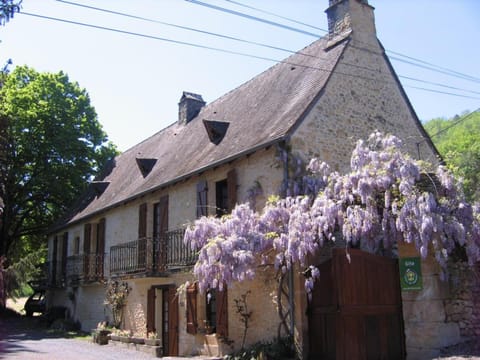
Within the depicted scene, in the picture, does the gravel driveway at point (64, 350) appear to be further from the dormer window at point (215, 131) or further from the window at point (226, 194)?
the dormer window at point (215, 131)

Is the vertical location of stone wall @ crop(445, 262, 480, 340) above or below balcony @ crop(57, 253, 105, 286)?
below

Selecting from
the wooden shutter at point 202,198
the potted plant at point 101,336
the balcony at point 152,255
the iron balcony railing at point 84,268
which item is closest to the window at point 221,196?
the wooden shutter at point 202,198

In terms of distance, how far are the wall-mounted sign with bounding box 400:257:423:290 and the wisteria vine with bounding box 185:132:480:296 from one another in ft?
1.30

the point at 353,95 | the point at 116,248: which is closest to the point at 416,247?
the point at 353,95

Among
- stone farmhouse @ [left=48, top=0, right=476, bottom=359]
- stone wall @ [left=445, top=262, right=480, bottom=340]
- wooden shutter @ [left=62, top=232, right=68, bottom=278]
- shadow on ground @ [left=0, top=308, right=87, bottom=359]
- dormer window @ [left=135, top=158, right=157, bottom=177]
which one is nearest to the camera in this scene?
stone wall @ [left=445, top=262, right=480, bottom=340]

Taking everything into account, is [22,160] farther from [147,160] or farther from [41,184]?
[147,160]

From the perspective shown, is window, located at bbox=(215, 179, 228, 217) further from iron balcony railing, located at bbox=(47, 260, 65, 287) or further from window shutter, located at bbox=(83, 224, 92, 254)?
iron balcony railing, located at bbox=(47, 260, 65, 287)

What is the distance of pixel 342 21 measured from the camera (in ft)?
44.2

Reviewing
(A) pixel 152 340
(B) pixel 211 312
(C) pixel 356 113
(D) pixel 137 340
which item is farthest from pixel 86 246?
(C) pixel 356 113

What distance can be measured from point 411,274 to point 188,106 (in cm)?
1255

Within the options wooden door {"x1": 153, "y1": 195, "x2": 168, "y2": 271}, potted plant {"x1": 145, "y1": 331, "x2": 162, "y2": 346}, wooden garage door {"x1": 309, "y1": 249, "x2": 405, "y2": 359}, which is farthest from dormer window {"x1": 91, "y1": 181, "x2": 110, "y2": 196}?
wooden garage door {"x1": 309, "y1": 249, "x2": 405, "y2": 359}

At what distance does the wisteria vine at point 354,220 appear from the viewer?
28.9 feet

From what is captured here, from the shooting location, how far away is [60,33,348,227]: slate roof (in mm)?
11860

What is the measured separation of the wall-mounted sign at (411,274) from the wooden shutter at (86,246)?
12904 millimetres
